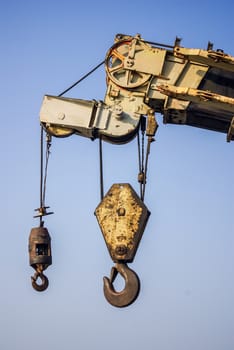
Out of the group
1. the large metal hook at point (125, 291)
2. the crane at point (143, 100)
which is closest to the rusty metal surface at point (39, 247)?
the crane at point (143, 100)

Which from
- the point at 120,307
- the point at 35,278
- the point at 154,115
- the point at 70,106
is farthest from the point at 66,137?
the point at 120,307

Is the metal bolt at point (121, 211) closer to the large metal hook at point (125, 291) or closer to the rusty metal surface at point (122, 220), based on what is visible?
the rusty metal surface at point (122, 220)

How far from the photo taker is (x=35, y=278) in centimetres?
923

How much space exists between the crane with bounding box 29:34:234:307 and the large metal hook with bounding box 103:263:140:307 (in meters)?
1.01

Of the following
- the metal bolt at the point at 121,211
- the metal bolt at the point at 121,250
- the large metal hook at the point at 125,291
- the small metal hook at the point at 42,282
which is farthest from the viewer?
the small metal hook at the point at 42,282

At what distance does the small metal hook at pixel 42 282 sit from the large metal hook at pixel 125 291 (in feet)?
3.12

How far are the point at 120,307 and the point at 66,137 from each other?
2265 millimetres

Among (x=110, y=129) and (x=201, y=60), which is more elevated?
(x=201, y=60)

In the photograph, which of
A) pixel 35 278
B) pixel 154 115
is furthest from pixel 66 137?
pixel 35 278

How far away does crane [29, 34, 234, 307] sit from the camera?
9250 mm

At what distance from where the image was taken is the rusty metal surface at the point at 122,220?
8.60 m

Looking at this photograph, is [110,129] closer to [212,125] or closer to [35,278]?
[212,125]

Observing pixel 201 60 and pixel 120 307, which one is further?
pixel 201 60

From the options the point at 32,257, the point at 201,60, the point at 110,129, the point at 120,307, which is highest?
the point at 201,60
